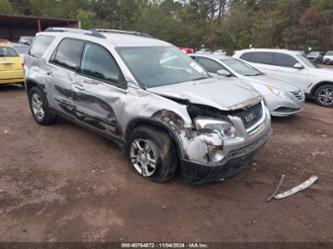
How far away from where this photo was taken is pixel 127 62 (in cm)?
380

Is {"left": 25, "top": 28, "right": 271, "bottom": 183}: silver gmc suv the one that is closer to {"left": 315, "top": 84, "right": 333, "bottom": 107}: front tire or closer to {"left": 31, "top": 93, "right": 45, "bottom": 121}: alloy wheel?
{"left": 31, "top": 93, "right": 45, "bottom": 121}: alloy wheel

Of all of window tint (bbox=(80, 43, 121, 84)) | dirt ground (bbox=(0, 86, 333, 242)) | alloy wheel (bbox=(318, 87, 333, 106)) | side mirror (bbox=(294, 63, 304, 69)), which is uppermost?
window tint (bbox=(80, 43, 121, 84))

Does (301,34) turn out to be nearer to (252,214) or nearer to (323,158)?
(323,158)

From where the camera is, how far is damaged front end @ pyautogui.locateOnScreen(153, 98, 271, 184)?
10.1ft

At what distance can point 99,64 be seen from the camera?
407 centimetres

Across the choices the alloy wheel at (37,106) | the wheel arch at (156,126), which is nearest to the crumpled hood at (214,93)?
the wheel arch at (156,126)

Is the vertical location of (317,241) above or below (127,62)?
below

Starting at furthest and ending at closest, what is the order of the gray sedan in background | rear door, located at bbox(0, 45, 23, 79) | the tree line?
the tree line → rear door, located at bbox(0, 45, 23, 79) → the gray sedan in background

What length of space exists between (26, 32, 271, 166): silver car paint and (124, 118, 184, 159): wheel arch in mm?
15

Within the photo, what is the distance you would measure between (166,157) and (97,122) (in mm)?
1391

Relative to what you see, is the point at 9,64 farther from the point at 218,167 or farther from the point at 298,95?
the point at 298,95

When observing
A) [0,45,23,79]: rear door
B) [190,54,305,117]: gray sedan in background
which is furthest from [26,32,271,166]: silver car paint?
[0,45,23,79]: rear door

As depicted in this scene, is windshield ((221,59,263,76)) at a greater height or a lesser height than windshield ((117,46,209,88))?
lesser

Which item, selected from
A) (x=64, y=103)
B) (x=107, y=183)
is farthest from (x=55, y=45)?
(x=107, y=183)
